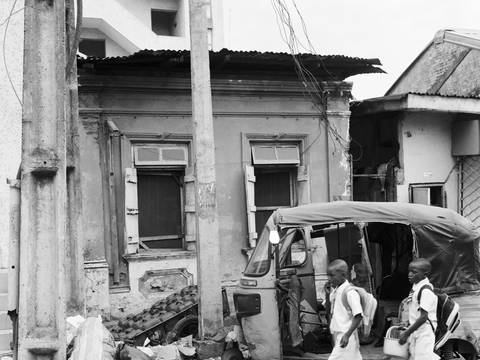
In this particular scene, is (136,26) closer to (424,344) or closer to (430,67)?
(430,67)

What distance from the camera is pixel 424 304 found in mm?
6727

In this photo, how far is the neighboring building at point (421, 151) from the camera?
520 inches

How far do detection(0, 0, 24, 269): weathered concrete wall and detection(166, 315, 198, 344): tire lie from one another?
2.90 m

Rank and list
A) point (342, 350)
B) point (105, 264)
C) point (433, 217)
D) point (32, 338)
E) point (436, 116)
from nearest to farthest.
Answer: point (32, 338)
point (342, 350)
point (433, 217)
point (105, 264)
point (436, 116)

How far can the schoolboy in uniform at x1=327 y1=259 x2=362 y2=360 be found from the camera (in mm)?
6531

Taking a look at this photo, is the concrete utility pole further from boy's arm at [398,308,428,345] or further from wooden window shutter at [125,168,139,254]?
boy's arm at [398,308,428,345]

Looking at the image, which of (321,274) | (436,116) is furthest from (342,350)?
(436,116)

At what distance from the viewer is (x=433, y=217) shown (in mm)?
8625

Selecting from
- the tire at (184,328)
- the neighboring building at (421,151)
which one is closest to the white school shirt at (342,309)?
the tire at (184,328)

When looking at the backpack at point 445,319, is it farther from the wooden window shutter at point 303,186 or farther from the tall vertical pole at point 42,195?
the wooden window shutter at point 303,186

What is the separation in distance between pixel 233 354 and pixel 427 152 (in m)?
7.14

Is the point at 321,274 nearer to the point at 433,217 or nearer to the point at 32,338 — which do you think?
the point at 433,217

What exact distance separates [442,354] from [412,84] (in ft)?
46.7

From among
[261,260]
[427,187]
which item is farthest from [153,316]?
[427,187]
